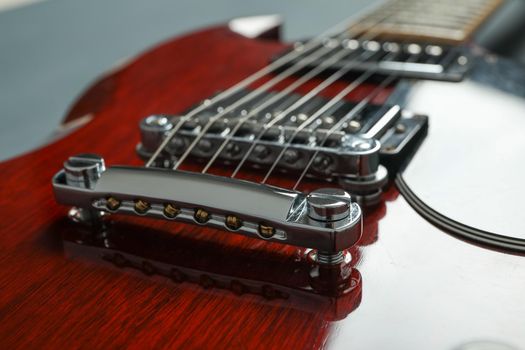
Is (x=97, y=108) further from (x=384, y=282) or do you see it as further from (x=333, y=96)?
(x=384, y=282)

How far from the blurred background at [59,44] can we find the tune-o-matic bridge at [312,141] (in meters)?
0.91

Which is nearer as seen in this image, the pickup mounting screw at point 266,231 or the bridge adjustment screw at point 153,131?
the pickup mounting screw at point 266,231

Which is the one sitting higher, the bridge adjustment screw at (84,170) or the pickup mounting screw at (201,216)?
the bridge adjustment screw at (84,170)

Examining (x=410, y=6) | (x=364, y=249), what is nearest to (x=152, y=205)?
(x=364, y=249)

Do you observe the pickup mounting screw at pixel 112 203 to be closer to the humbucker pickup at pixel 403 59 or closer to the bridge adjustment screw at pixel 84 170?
the bridge adjustment screw at pixel 84 170

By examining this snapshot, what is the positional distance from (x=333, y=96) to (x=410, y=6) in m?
0.44

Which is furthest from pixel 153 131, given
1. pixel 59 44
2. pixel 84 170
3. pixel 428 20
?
pixel 59 44

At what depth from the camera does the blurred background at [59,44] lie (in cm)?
165

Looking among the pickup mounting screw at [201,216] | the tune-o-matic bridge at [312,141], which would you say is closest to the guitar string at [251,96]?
the tune-o-matic bridge at [312,141]

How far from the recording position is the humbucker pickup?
83 centimetres

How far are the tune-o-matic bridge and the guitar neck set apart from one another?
320 millimetres

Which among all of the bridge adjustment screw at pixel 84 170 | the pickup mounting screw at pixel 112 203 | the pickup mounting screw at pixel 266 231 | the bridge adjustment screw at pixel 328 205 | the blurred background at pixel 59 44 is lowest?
the blurred background at pixel 59 44

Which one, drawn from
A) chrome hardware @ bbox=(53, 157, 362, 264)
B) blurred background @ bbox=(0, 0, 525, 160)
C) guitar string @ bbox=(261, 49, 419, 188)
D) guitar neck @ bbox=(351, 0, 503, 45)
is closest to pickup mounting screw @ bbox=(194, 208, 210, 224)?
chrome hardware @ bbox=(53, 157, 362, 264)

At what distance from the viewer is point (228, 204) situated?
18.8 inches
